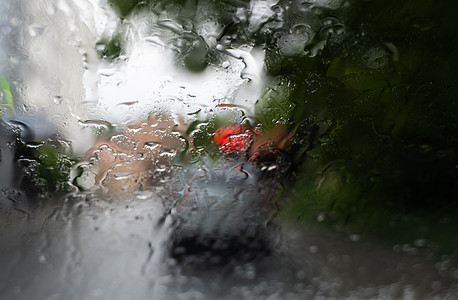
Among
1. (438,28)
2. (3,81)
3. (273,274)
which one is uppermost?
(438,28)

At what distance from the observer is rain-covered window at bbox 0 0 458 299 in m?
0.38

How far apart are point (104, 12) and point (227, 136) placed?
0.20 metres

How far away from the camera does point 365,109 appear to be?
0.46 metres

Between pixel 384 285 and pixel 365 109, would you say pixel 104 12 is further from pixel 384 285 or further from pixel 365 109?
pixel 384 285

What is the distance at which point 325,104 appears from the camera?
449mm

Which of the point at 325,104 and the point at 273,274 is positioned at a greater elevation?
the point at 325,104

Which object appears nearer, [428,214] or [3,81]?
[3,81]

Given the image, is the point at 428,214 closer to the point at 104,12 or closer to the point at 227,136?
the point at 227,136

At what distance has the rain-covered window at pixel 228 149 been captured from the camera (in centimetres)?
38

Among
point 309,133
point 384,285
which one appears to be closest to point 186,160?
point 309,133

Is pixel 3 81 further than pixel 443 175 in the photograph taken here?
No

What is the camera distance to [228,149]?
1.40 ft

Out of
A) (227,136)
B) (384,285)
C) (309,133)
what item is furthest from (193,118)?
(384,285)

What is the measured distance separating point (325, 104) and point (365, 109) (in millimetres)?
59
